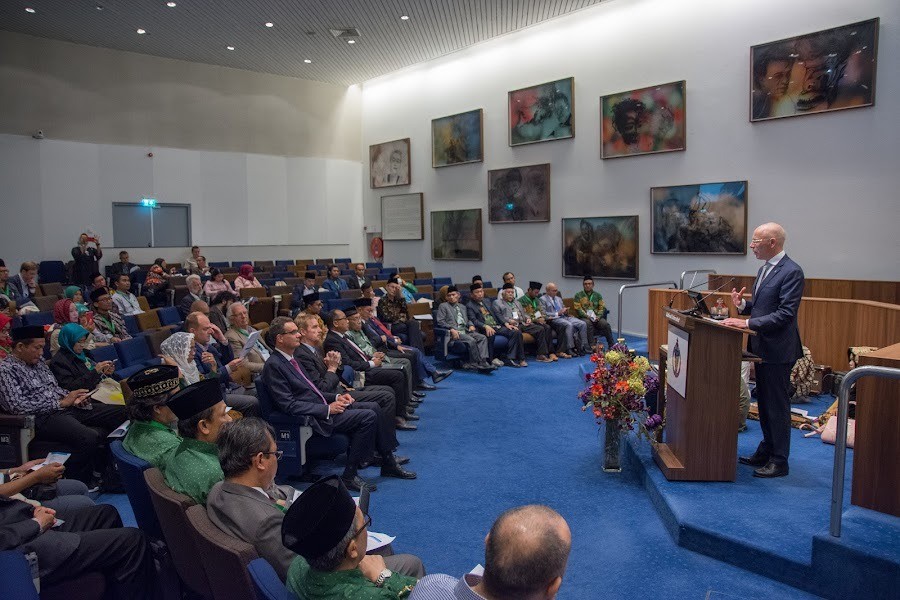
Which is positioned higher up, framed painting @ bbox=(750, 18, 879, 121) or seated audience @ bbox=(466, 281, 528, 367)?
framed painting @ bbox=(750, 18, 879, 121)

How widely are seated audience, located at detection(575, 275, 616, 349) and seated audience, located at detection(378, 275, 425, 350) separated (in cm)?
321

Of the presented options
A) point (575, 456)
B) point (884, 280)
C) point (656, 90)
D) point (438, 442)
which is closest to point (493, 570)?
point (575, 456)

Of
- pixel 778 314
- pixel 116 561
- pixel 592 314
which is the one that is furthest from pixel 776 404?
pixel 592 314

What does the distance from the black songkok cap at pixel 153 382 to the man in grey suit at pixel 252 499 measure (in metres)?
0.71

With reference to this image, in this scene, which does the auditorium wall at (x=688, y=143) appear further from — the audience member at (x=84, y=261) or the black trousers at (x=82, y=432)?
the black trousers at (x=82, y=432)

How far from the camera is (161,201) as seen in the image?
16.4m

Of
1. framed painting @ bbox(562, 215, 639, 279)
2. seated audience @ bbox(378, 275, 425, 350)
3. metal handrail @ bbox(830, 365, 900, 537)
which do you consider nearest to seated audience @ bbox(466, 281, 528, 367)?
seated audience @ bbox(378, 275, 425, 350)

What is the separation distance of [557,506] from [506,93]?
11.7m

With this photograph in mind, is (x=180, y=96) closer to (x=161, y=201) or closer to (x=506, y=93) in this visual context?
(x=161, y=201)

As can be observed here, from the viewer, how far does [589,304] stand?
36.1ft

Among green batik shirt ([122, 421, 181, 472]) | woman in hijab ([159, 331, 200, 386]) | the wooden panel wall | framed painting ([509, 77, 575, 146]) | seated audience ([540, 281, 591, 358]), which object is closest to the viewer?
green batik shirt ([122, 421, 181, 472])

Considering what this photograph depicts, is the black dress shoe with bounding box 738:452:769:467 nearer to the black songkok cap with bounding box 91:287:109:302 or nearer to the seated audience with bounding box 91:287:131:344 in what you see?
the seated audience with bounding box 91:287:131:344

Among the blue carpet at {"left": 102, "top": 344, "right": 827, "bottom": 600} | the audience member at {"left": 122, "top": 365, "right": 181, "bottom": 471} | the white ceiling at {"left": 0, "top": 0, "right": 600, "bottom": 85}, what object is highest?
the white ceiling at {"left": 0, "top": 0, "right": 600, "bottom": 85}

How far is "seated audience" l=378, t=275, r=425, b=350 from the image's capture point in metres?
8.82
